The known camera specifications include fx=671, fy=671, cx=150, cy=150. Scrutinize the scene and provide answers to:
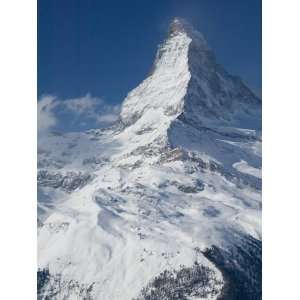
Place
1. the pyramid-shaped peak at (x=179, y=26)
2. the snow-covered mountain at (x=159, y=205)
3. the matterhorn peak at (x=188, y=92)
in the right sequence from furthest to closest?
the matterhorn peak at (x=188, y=92) < the pyramid-shaped peak at (x=179, y=26) < the snow-covered mountain at (x=159, y=205)

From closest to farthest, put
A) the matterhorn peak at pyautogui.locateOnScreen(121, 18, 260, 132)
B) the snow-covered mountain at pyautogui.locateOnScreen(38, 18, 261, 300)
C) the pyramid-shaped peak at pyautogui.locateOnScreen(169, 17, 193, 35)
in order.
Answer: the snow-covered mountain at pyautogui.locateOnScreen(38, 18, 261, 300) → the pyramid-shaped peak at pyautogui.locateOnScreen(169, 17, 193, 35) → the matterhorn peak at pyautogui.locateOnScreen(121, 18, 260, 132)

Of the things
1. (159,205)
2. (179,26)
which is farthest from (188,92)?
(159,205)

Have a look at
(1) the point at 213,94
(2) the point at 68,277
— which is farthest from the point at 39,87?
(1) the point at 213,94

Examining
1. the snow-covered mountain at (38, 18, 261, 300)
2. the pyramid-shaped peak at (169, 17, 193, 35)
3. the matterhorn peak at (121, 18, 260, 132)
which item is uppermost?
the pyramid-shaped peak at (169, 17, 193, 35)

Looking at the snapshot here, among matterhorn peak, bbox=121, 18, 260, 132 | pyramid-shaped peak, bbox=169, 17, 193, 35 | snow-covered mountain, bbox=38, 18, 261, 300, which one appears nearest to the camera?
snow-covered mountain, bbox=38, 18, 261, 300

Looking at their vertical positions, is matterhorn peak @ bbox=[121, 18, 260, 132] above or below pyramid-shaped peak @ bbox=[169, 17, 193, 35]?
below

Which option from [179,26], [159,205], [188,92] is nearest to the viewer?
[179,26]

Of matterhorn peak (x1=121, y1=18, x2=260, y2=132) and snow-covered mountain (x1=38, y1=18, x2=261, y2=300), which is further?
matterhorn peak (x1=121, y1=18, x2=260, y2=132)

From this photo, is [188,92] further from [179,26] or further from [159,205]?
[159,205]
